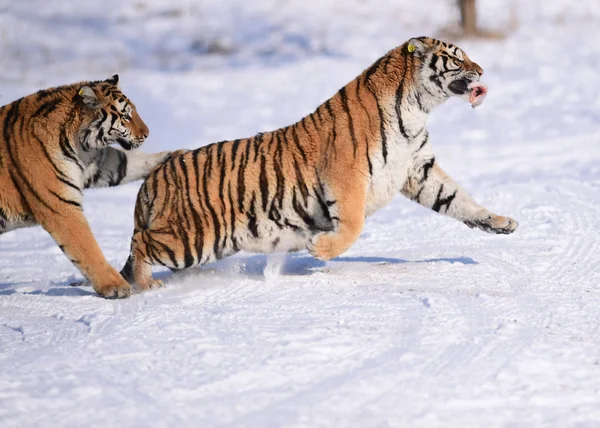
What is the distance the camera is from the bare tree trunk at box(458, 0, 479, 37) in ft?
46.2

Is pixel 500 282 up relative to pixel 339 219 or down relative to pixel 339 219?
down

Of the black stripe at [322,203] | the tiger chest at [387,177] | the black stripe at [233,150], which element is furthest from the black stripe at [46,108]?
the tiger chest at [387,177]

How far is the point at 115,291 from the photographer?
194 inches

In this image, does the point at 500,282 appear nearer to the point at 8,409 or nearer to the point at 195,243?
the point at 195,243

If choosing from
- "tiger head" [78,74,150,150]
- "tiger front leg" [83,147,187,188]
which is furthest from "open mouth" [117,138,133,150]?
"tiger front leg" [83,147,187,188]

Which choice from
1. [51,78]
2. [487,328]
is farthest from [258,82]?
[487,328]

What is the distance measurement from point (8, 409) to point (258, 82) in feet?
31.2

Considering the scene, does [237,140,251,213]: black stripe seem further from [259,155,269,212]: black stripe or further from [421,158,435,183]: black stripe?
[421,158,435,183]: black stripe

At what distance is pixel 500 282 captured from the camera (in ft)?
16.1

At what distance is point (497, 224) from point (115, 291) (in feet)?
6.71

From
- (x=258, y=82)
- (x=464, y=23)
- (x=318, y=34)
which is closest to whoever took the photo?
(x=258, y=82)

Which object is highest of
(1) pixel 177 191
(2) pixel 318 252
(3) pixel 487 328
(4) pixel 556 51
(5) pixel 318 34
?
(5) pixel 318 34

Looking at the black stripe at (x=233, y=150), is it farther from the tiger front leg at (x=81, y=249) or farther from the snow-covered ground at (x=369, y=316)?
the tiger front leg at (x=81, y=249)

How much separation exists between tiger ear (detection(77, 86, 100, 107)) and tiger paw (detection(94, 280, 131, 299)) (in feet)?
3.14
